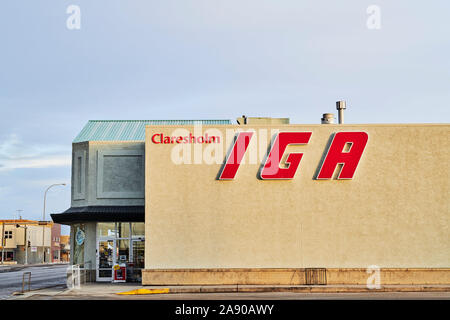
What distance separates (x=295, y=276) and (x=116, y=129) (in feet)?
45.4

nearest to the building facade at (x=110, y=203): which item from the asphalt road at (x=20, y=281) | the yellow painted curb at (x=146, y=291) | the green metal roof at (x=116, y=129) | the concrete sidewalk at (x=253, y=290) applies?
the green metal roof at (x=116, y=129)

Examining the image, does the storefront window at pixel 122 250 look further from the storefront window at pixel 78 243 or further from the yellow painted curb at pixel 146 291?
the yellow painted curb at pixel 146 291

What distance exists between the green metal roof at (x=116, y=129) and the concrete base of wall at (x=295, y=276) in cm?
903

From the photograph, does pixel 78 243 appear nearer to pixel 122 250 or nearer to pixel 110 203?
pixel 122 250

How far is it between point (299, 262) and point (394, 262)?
4.36 meters

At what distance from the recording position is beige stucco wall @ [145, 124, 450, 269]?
25.5 meters

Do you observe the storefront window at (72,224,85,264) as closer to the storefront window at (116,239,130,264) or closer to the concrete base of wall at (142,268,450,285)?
the storefront window at (116,239,130,264)

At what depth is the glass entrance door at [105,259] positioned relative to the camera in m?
29.4

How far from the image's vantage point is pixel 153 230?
2589 centimetres

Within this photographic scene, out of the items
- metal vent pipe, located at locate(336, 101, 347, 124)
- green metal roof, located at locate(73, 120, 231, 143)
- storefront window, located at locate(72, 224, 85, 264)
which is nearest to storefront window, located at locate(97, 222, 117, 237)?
storefront window, located at locate(72, 224, 85, 264)

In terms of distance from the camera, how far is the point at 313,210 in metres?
25.8

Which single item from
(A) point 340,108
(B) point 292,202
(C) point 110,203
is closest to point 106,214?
(C) point 110,203
